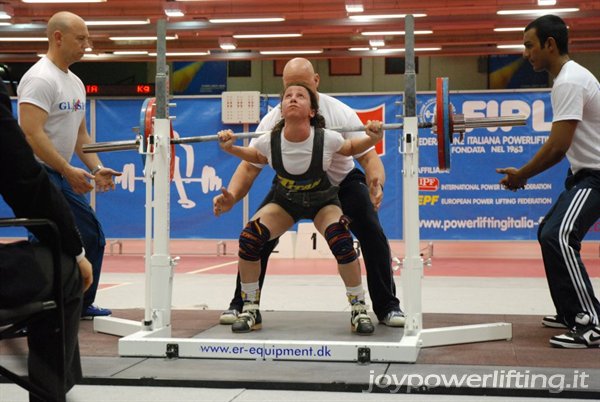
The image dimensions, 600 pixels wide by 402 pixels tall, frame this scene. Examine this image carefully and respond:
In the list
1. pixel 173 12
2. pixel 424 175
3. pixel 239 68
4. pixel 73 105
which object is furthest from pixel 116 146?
pixel 239 68

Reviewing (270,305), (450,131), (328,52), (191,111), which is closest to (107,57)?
(328,52)

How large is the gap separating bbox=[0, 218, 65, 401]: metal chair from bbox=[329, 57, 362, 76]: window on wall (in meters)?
19.1

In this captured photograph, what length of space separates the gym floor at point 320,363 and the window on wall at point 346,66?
13642mm

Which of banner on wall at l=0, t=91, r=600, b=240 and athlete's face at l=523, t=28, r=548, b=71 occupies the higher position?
athlete's face at l=523, t=28, r=548, b=71

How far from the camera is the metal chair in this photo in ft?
5.71

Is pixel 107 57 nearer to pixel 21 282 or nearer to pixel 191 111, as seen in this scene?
pixel 191 111

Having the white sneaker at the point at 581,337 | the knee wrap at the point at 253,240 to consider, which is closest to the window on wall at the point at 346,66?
the knee wrap at the point at 253,240

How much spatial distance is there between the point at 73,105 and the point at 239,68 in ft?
56.3

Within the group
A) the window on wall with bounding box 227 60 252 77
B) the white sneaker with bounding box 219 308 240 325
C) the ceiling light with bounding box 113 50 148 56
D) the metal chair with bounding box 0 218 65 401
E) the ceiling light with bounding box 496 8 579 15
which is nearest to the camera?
the metal chair with bounding box 0 218 65 401

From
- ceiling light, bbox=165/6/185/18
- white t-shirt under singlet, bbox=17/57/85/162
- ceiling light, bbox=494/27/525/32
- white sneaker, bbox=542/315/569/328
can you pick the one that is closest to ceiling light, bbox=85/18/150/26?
ceiling light, bbox=165/6/185/18

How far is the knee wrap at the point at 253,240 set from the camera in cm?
389

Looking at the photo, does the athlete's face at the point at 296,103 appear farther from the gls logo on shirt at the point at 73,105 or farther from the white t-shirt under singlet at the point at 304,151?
the gls logo on shirt at the point at 73,105

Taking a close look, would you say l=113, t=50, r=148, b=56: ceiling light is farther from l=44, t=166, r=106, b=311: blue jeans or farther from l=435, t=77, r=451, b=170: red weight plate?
l=435, t=77, r=451, b=170: red weight plate

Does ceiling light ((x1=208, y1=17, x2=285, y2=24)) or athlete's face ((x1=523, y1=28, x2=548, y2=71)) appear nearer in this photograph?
athlete's face ((x1=523, y1=28, x2=548, y2=71))
